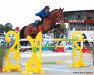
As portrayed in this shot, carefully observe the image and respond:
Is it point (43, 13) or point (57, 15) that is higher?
point (43, 13)

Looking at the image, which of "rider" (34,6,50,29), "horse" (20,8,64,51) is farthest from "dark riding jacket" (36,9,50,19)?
"horse" (20,8,64,51)

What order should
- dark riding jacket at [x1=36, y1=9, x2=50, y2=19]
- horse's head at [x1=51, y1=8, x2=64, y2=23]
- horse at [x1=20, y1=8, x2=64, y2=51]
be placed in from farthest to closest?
dark riding jacket at [x1=36, y1=9, x2=50, y2=19]
horse at [x1=20, y1=8, x2=64, y2=51]
horse's head at [x1=51, y1=8, x2=64, y2=23]

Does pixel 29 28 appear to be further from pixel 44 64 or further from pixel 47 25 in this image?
pixel 44 64

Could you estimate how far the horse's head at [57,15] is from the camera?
73.6 ft

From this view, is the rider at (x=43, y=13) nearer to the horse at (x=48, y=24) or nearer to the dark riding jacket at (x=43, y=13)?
the dark riding jacket at (x=43, y=13)

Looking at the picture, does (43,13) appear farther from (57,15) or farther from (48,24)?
(48,24)

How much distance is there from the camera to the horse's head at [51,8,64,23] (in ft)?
73.6

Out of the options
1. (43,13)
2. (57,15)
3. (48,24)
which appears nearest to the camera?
(57,15)


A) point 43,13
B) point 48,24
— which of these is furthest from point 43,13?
point 48,24

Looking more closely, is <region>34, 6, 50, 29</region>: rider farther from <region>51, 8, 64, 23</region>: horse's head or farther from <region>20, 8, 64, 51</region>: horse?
<region>51, 8, 64, 23</region>: horse's head

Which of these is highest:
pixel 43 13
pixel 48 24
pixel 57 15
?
pixel 43 13

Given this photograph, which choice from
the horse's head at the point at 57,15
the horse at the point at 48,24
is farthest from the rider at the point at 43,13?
the horse's head at the point at 57,15

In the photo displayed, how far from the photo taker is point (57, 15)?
2270cm

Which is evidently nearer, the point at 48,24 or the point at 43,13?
the point at 43,13
